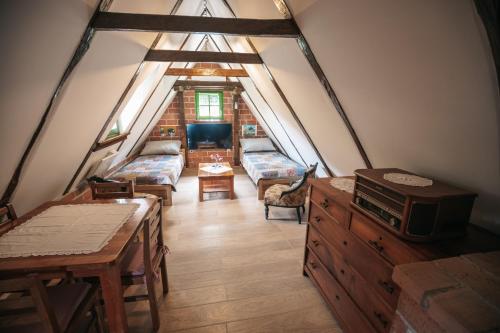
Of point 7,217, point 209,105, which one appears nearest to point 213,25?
point 7,217

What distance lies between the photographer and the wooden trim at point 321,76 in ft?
5.53

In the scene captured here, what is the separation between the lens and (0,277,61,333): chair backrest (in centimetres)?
84

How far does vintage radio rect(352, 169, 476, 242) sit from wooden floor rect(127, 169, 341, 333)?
3.61 feet

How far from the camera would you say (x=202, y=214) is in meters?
3.43

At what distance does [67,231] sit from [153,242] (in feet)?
1.72

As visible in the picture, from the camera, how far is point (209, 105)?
19.1 feet

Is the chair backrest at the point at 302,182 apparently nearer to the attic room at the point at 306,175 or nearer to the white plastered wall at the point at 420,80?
the attic room at the point at 306,175

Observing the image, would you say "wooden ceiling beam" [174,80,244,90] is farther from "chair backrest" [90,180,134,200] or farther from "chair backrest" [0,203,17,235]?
"chair backrest" [0,203,17,235]

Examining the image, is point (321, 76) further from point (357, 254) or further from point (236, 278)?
point (236, 278)

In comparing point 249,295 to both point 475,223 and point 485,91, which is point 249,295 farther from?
point 485,91

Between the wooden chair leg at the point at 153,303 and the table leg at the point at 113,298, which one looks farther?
the wooden chair leg at the point at 153,303

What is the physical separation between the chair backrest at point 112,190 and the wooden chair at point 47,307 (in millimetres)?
978

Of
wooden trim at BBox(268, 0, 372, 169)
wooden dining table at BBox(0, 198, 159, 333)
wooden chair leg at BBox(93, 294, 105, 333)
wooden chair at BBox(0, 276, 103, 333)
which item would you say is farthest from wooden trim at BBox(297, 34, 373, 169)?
wooden chair leg at BBox(93, 294, 105, 333)

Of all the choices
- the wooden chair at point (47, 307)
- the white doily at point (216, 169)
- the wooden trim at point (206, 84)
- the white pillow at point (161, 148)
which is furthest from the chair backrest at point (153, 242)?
the wooden trim at point (206, 84)
